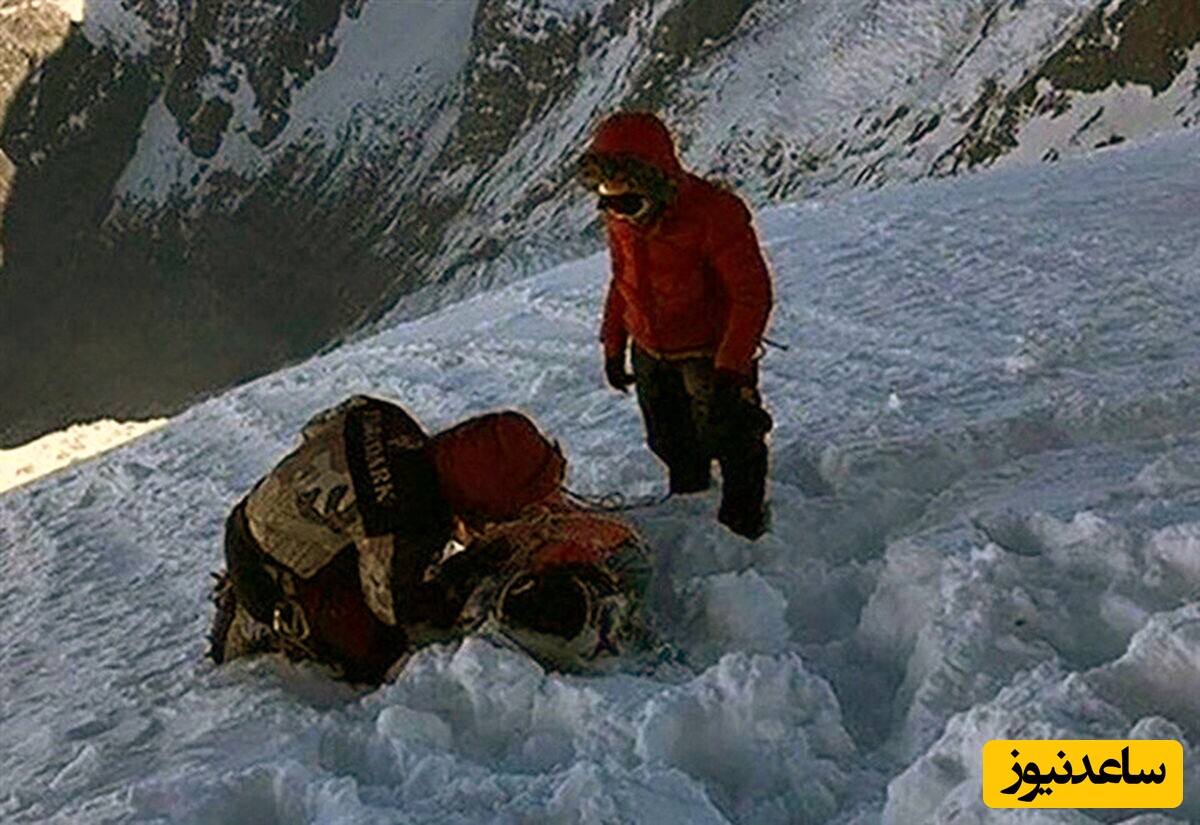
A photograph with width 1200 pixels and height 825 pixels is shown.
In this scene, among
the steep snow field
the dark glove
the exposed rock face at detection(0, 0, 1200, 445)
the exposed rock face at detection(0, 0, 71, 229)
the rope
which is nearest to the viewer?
the steep snow field

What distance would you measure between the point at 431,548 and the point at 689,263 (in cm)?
132

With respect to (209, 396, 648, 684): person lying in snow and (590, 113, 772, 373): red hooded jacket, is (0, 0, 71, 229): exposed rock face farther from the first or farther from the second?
(209, 396, 648, 684): person lying in snow

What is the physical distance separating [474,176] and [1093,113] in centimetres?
3263

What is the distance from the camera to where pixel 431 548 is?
466 cm

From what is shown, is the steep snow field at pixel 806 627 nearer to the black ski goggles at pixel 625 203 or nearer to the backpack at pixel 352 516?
the backpack at pixel 352 516

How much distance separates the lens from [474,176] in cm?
6944

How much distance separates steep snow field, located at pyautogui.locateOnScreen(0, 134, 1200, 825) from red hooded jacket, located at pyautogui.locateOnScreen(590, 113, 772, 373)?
25.9 inches

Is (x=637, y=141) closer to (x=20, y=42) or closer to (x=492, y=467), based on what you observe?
(x=492, y=467)

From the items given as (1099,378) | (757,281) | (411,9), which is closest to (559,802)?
(757,281)

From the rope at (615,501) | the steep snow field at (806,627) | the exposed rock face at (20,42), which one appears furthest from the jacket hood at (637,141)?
the exposed rock face at (20,42)

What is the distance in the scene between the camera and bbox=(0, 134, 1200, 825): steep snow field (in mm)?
3736

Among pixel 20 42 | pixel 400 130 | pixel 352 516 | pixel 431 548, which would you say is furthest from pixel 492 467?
pixel 20 42

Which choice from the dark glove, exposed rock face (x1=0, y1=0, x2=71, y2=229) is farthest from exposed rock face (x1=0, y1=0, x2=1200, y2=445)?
the dark glove

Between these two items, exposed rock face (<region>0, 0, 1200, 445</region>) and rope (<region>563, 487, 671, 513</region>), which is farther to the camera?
exposed rock face (<region>0, 0, 1200, 445</region>)
